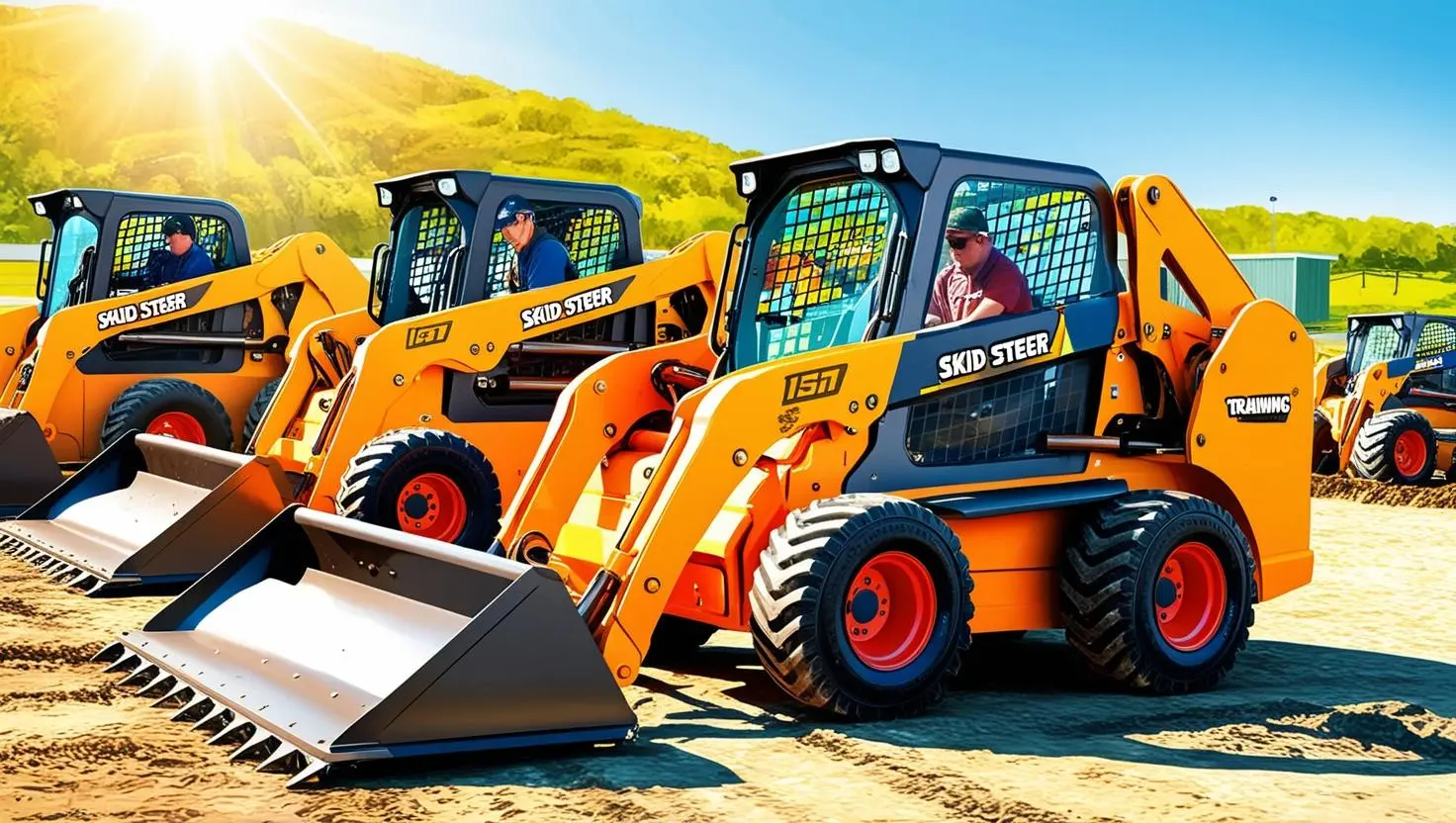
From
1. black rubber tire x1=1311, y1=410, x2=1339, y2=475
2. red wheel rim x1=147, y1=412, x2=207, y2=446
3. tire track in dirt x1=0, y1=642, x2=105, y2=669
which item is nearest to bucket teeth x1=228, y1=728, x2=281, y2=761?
tire track in dirt x1=0, y1=642, x2=105, y2=669

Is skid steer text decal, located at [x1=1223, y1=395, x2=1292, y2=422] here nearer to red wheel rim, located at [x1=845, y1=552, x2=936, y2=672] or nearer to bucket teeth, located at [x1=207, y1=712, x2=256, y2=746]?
red wheel rim, located at [x1=845, y1=552, x2=936, y2=672]

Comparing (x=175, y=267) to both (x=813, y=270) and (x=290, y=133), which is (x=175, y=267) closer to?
(x=813, y=270)

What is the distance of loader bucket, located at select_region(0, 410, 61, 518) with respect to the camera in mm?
11617

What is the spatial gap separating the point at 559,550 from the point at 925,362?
177 centimetres

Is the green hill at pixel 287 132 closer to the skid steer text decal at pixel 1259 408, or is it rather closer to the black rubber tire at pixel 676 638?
the black rubber tire at pixel 676 638

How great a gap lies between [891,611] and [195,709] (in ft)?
8.40

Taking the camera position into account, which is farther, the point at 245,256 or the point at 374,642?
the point at 245,256

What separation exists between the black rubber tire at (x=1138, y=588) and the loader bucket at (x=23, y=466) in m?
8.01

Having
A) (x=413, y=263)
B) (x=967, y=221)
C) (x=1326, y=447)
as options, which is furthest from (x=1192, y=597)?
(x=1326, y=447)

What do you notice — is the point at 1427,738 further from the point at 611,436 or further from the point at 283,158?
the point at 283,158

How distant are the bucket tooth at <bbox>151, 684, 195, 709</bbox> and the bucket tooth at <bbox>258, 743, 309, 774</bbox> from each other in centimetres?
94

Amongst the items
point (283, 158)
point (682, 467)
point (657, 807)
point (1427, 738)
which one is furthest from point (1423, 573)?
point (283, 158)

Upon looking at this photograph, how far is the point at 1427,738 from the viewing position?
235 inches

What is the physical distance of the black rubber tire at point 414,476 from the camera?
930 cm
